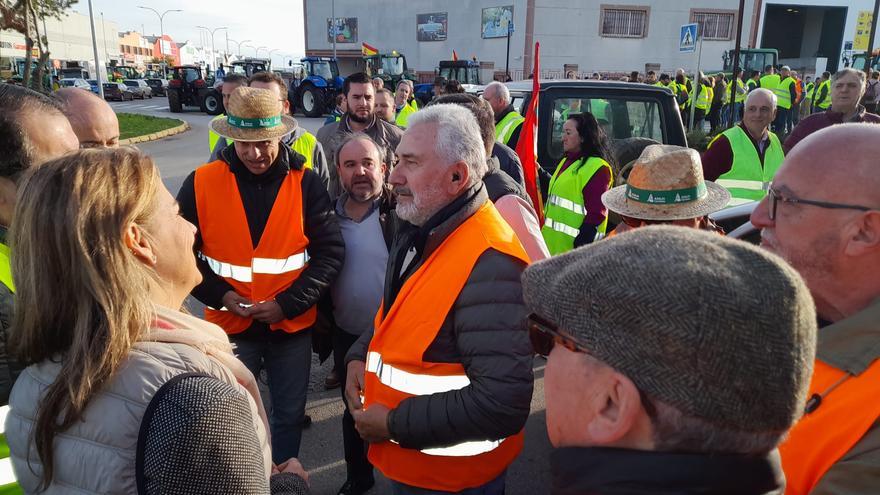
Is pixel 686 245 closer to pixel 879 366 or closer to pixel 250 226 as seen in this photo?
pixel 879 366

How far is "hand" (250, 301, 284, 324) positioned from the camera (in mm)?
2908

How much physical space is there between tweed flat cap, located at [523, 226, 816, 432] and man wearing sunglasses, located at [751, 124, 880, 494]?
2.10 ft

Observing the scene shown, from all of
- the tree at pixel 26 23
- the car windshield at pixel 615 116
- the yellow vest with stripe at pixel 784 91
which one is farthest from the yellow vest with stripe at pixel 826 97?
the tree at pixel 26 23

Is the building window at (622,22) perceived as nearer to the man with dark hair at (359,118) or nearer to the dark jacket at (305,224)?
the man with dark hair at (359,118)

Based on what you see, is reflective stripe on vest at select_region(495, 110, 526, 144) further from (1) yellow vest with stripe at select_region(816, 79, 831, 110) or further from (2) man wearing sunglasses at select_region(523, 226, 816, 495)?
(1) yellow vest with stripe at select_region(816, 79, 831, 110)

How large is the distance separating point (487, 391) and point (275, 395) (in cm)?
163

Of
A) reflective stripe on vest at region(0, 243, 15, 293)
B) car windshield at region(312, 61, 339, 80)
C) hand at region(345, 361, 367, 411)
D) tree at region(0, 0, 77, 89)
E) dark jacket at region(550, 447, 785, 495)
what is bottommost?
hand at region(345, 361, 367, 411)

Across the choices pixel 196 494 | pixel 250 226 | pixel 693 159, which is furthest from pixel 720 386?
pixel 250 226

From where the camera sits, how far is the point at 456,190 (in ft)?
7.19

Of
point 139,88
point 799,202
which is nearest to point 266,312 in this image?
point 799,202

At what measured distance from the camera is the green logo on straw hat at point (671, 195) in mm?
2725

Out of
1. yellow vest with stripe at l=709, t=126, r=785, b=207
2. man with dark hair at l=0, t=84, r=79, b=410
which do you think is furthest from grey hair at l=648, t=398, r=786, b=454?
yellow vest with stripe at l=709, t=126, r=785, b=207

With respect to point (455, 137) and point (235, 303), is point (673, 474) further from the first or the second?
point (235, 303)

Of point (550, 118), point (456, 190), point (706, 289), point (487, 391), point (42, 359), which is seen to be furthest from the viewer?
point (550, 118)
